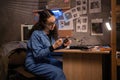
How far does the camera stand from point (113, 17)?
86.7 inches

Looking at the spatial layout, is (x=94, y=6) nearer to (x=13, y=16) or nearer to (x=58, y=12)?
(x=58, y=12)

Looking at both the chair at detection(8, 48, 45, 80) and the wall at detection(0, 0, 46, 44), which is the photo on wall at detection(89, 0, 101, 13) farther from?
the chair at detection(8, 48, 45, 80)

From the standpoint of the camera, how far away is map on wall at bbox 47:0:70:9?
3.04 m

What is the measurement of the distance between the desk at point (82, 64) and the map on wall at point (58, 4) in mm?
856

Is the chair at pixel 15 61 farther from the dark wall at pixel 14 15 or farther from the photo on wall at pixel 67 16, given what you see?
the photo on wall at pixel 67 16

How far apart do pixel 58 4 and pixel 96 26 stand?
664mm

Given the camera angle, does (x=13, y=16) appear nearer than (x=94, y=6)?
No

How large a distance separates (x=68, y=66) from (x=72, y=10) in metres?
0.90

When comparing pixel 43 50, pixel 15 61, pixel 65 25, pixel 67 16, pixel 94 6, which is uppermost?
pixel 94 6

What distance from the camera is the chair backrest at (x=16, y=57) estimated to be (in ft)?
9.46

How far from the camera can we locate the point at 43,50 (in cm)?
235

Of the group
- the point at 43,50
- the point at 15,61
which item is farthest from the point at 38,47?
the point at 15,61

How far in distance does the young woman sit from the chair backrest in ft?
1.38

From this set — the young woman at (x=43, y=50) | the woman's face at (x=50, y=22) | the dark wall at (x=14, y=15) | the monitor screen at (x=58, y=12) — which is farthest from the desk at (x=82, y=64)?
the dark wall at (x=14, y=15)
